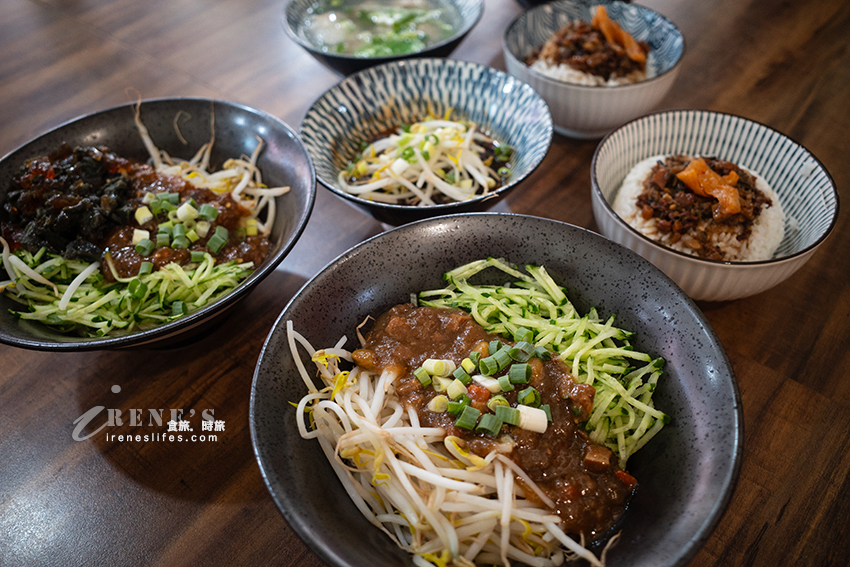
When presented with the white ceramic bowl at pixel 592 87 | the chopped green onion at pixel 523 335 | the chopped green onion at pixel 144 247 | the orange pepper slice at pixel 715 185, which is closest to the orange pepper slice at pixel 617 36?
the white ceramic bowl at pixel 592 87

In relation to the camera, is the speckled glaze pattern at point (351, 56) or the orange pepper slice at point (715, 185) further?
the speckled glaze pattern at point (351, 56)

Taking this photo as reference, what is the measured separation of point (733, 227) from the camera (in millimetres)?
1852

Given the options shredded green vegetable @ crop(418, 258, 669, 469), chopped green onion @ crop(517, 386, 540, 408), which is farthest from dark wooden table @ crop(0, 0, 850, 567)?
chopped green onion @ crop(517, 386, 540, 408)

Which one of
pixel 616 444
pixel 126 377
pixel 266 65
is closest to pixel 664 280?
pixel 616 444

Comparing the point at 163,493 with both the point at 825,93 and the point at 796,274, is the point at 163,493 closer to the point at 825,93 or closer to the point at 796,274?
the point at 796,274

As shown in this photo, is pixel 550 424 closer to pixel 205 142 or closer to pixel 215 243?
pixel 215 243

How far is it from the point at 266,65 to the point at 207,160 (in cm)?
113

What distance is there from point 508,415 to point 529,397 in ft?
0.27

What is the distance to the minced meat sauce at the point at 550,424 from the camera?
1.24 meters

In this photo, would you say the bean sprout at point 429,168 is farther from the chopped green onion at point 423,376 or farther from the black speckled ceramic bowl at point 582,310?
the chopped green onion at point 423,376

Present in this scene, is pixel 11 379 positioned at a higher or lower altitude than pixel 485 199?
lower

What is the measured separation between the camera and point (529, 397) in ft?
4.30

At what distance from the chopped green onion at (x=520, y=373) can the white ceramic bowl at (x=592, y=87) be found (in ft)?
4.69

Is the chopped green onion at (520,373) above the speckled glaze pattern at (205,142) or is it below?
below
